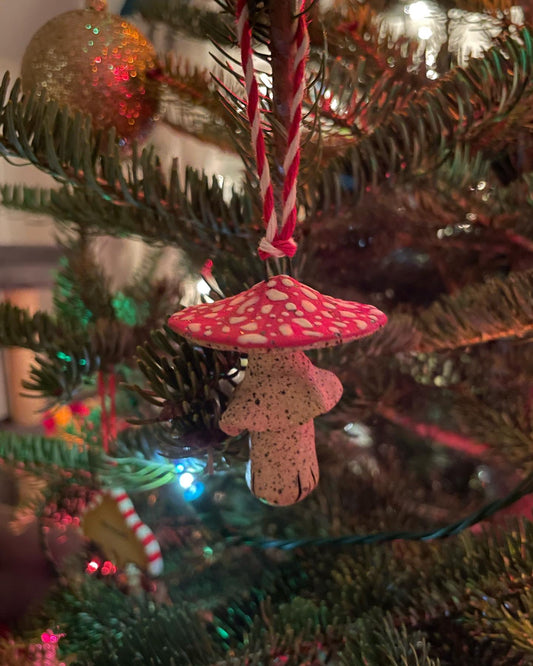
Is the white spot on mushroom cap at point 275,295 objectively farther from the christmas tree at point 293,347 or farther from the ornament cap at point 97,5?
the ornament cap at point 97,5

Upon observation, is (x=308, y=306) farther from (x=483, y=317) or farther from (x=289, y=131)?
(x=483, y=317)

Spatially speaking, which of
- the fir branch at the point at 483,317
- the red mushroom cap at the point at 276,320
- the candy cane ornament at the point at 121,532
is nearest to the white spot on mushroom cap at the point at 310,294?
the red mushroom cap at the point at 276,320

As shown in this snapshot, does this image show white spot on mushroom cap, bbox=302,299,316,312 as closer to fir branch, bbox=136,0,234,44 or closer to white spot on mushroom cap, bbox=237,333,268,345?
white spot on mushroom cap, bbox=237,333,268,345

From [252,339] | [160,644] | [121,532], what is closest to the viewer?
[252,339]

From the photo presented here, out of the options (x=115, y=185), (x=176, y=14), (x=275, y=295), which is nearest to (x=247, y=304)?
(x=275, y=295)

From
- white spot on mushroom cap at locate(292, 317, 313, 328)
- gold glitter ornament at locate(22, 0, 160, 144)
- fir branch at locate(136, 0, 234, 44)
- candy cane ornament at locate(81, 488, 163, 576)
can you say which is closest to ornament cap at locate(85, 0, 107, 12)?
gold glitter ornament at locate(22, 0, 160, 144)

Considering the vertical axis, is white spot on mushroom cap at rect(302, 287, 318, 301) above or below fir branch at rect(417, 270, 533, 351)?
above

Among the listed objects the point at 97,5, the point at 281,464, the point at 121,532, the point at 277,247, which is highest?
the point at 97,5
